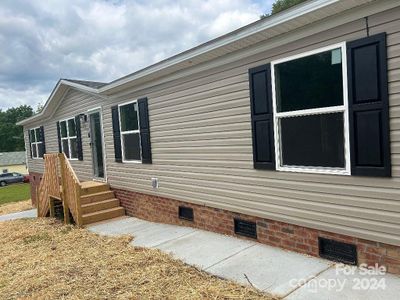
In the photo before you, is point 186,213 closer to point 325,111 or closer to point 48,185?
point 325,111

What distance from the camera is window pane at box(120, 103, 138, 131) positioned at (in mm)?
7929

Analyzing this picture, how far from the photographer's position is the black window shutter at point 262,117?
15.3 feet

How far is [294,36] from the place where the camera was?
14.0ft

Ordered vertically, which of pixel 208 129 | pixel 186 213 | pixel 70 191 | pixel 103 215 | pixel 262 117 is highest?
pixel 262 117

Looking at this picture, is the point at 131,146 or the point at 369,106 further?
the point at 131,146

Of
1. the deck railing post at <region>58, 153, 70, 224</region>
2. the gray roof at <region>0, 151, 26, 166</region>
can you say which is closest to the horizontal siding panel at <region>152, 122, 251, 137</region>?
the deck railing post at <region>58, 153, 70, 224</region>

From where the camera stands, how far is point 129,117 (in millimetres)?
8164

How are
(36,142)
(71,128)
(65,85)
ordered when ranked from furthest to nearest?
1. (36,142)
2. (71,128)
3. (65,85)

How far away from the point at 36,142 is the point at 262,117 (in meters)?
12.8

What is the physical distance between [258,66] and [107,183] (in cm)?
588

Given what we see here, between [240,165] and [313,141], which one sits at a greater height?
[313,141]

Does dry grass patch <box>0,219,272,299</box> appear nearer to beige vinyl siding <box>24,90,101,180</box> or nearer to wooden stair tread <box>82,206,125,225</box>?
wooden stair tread <box>82,206,125,225</box>

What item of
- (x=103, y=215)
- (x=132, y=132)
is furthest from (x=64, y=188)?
(x=132, y=132)

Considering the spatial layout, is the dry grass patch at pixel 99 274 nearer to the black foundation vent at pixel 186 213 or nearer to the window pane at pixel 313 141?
the black foundation vent at pixel 186 213
